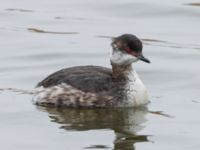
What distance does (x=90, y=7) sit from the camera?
20453mm

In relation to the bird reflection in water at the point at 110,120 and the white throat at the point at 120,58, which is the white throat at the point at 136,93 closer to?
the bird reflection in water at the point at 110,120

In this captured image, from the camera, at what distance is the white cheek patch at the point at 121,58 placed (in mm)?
13781

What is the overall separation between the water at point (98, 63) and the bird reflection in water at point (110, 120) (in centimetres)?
1

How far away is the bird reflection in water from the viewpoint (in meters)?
12.3

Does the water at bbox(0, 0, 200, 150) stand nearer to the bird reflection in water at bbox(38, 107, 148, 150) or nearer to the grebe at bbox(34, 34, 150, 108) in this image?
the bird reflection in water at bbox(38, 107, 148, 150)

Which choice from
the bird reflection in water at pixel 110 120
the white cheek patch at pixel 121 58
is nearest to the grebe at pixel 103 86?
the white cheek patch at pixel 121 58

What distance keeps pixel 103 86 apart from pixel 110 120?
2.31 ft

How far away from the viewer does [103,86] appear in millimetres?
13766

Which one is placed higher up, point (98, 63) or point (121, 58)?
point (121, 58)

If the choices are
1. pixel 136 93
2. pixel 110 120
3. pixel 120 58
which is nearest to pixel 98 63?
pixel 120 58

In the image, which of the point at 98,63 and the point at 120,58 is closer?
the point at 120,58

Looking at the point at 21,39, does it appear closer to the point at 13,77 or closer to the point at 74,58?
the point at 74,58

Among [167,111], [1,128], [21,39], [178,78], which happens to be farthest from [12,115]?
[21,39]

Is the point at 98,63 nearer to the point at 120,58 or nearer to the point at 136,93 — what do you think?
the point at 120,58
